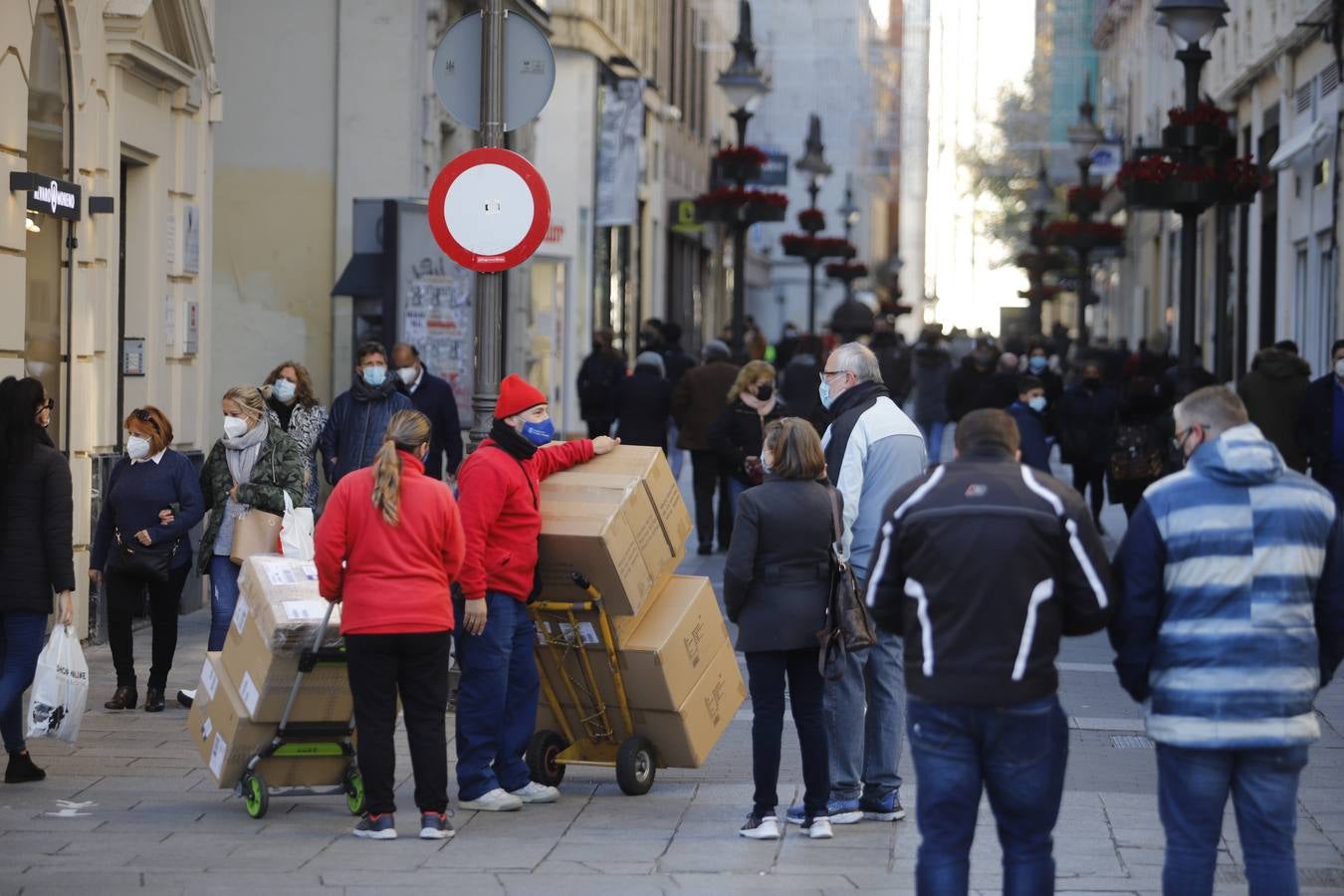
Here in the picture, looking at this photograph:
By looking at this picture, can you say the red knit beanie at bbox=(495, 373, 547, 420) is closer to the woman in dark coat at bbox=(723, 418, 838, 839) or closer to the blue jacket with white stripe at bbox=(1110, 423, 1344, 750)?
the woman in dark coat at bbox=(723, 418, 838, 839)

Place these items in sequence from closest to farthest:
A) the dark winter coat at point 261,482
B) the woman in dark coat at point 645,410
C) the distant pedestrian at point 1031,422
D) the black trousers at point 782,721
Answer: the black trousers at point 782,721 → the dark winter coat at point 261,482 → the distant pedestrian at point 1031,422 → the woman in dark coat at point 645,410

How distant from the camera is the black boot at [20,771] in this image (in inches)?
357

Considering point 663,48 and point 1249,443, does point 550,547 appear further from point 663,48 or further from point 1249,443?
point 663,48

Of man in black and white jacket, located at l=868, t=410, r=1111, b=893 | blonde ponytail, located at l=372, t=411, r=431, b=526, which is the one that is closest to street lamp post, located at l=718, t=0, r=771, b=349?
blonde ponytail, located at l=372, t=411, r=431, b=526

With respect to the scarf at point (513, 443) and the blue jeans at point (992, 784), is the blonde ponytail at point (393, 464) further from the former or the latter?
Answer: the blue jeans at point (992, 784)

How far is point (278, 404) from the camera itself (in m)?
13.2

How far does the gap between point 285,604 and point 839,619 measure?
2.15 meters

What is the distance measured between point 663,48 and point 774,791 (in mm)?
40752

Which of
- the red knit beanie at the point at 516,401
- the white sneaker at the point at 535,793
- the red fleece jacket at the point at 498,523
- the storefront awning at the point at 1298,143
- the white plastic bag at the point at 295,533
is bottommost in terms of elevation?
the white sneaker at the point at 535,793

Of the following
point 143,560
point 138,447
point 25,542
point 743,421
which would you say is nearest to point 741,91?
point 743,421

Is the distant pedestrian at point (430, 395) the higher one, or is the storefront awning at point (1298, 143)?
the storefront awning at point (1298, 143)

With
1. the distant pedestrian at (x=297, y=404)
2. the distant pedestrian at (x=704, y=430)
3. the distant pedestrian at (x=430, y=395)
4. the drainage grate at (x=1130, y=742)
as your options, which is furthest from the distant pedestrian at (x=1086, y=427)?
the drainage grate at (x=1130, y=742)

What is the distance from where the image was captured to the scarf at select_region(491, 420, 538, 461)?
8.34 metres

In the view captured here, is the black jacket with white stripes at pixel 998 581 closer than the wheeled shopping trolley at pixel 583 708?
Yes
